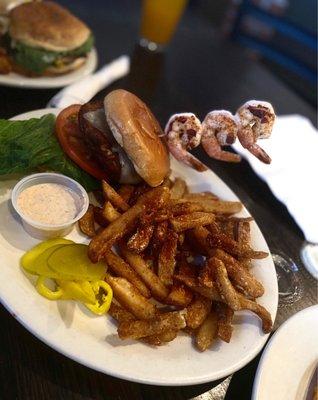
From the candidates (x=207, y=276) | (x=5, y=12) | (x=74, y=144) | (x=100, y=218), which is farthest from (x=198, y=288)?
(x=5, y=12)

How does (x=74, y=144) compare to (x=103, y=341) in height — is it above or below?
above

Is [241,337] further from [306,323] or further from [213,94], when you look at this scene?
[213,94]

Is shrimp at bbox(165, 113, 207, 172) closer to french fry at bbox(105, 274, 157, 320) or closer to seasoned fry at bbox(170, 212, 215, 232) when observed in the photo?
seasoned fry at bbox(170, 212, 215, 232)

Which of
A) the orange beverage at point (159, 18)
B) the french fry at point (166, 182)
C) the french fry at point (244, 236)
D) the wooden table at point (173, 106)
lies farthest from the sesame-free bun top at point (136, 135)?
the orange beverage at point (159, 18)

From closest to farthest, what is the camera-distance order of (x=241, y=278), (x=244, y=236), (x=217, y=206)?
(x=241, y=278) < (x=244, y=236) < (x=217, y=206)

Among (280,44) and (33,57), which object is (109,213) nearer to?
(33,57)

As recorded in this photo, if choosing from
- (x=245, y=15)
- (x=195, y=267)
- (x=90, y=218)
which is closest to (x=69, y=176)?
(x=90, y=218)
